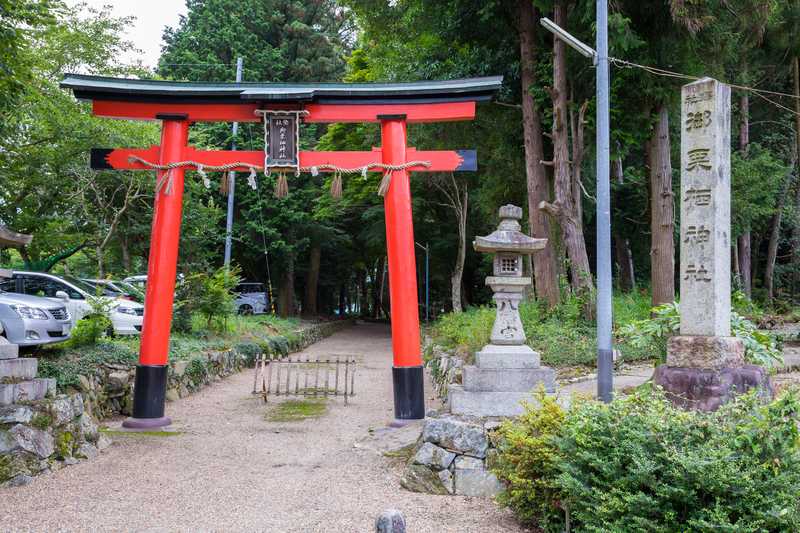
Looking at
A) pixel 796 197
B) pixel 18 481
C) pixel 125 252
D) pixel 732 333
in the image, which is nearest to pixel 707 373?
pixel 732 333

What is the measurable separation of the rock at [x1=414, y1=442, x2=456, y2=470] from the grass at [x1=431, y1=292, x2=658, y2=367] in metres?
4.64

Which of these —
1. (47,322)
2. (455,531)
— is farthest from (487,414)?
(47,322)

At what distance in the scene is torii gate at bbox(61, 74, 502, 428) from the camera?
32.0ft

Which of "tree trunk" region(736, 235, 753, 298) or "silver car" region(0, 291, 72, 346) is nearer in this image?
"silver car" region(0, 291, 72, 346)

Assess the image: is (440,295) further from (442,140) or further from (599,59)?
(599,59)

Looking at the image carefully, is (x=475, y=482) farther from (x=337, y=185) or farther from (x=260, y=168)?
(x=260, y=168)

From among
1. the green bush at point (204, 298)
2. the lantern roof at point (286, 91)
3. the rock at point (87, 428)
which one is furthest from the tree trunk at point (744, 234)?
the rock at point (87, 428)

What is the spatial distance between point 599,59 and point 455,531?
5.93m

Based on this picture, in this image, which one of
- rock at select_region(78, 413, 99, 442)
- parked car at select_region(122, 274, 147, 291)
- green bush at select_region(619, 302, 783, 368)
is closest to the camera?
green bush at select_region(619, 302, 783, 368)

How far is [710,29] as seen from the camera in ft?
41.3

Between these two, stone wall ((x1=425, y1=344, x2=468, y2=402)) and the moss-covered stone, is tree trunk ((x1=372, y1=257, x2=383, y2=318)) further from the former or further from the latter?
the moss-covered stone

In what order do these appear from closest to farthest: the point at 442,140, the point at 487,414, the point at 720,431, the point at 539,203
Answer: the point at 720,431 < the point at 487,414 < the point at 539,203 < the point at 442,140

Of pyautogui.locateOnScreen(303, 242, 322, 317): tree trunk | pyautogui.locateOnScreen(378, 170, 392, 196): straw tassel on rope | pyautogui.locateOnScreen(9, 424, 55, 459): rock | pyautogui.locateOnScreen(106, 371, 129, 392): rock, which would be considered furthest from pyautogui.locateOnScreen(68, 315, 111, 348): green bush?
pyautogui.locateOnScreen(303, 242, 322, 317): tree trunk

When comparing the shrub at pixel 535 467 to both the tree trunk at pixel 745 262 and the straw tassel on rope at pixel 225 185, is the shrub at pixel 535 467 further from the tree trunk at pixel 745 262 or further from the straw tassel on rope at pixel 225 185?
the tree trunk at pixel 745 262
